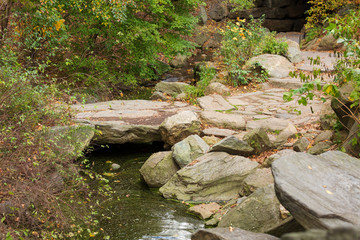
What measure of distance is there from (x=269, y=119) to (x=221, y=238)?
5.29m

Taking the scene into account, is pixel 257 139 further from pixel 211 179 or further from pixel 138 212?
pixel 138 212

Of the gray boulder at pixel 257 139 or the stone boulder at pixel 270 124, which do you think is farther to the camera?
the stone boulder at pixel 270 124

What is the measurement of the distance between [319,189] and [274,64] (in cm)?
975

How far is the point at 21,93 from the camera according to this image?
5.41 m

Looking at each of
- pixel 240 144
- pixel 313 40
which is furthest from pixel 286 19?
pixel 240 144

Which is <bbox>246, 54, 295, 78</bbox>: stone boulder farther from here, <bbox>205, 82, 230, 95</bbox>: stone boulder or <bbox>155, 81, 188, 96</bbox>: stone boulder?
<bbox>155, 81, 188, 96</bbox>: stone boulder

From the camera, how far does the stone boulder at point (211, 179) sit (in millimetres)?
6234

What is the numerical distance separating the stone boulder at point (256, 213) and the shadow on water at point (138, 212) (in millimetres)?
570

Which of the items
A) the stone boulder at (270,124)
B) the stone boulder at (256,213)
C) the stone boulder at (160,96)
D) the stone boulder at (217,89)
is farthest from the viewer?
the stone boulder at (160,96)

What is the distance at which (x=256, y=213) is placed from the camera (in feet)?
16.2

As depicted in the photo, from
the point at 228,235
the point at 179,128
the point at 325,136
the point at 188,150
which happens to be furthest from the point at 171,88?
the point at 228,235

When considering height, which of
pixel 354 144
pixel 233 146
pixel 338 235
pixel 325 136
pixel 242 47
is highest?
pixel 338 235

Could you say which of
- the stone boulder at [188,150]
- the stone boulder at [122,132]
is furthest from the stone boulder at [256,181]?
the stone boulder at [122,132]

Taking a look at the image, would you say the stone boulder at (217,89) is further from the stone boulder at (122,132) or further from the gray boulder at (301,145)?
the gray boulder at (301,145)
